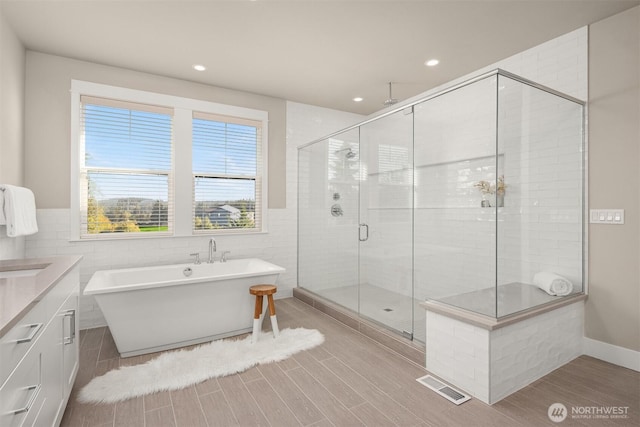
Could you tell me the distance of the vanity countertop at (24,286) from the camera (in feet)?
3.70

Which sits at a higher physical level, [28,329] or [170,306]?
[28,329]

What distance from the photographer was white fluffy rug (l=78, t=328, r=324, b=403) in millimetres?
2251

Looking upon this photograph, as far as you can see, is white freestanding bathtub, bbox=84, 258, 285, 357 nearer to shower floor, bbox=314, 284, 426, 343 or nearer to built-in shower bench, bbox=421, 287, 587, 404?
shower floor, bbox=314, 284, 426, 343

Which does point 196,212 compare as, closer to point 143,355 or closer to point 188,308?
point 188,308

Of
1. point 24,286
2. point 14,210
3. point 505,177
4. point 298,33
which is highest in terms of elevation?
point 298,33

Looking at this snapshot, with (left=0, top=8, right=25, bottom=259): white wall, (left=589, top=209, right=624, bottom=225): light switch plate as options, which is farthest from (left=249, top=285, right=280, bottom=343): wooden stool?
(left=589, top=209, right=624, bottom=225): light switch plate

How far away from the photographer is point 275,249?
4535mm

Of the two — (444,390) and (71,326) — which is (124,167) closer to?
(71,326)

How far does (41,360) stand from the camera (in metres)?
1.42

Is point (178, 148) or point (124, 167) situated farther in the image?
point (178, 148)

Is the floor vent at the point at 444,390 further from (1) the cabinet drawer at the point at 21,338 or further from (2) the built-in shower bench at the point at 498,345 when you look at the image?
(1) the cabinet drawer at the point at 21,338

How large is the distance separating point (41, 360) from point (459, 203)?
2989mm

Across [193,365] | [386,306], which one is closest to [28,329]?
[193,365]

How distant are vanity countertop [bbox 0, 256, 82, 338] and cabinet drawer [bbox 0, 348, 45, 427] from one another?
0.19m
